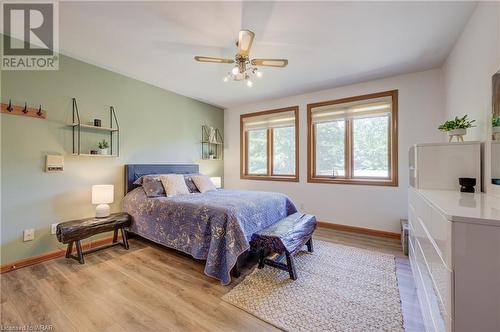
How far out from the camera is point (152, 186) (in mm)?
3129

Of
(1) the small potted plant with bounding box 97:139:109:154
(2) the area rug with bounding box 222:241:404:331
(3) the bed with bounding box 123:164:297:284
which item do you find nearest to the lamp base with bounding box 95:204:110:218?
(3) the bed with bounding box 123:164:297:284

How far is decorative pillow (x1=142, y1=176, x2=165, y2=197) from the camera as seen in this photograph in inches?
120

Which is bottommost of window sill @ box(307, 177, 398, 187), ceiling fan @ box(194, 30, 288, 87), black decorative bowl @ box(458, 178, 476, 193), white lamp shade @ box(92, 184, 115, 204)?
white lamp shade @ box(92, 184, 115, 204)

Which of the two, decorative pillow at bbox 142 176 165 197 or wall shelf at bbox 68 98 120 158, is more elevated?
wall shelf at bbox 68 98 120 158

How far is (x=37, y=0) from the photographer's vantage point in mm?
1918

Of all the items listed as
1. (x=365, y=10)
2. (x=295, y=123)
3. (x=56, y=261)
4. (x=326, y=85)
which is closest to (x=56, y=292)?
(x=56, y=261)

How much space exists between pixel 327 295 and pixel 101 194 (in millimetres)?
2907

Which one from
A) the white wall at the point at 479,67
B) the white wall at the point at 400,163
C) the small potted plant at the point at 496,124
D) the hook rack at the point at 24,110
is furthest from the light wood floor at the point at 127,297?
the hook rack at the point at 24,110

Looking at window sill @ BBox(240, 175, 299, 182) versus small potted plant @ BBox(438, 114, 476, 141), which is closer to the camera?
small potted plant @ BBox(438, 114, 476, 141)

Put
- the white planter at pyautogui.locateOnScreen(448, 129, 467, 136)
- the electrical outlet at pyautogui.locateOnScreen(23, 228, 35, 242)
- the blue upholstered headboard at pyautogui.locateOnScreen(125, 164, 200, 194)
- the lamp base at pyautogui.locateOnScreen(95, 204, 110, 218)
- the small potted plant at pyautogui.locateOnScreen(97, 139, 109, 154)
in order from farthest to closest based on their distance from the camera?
the blue upholstered headboard at pyautogui.locateOnScreen(125, 164, 200, 194), the small potted plant at pyautogui.locateOnScreen(97, 139, 109, 154), the lamp base at pyautogui.locateOnScreen(95, 204, 110, 218), the electrical outlet at pyautogui.locateOnScreen(23, 228, 35, 242), the white planter at pyautogui.locateOnScreen(448, 129, 467, 136)

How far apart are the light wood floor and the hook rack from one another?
5.73ft

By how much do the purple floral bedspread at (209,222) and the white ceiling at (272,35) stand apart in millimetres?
1866

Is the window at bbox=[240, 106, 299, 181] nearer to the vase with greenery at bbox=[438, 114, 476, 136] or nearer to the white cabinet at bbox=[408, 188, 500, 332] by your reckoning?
the vase with greenery at bbox=[438, 114, 476, 136]

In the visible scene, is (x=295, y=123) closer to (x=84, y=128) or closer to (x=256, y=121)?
(x=256, y=121)
